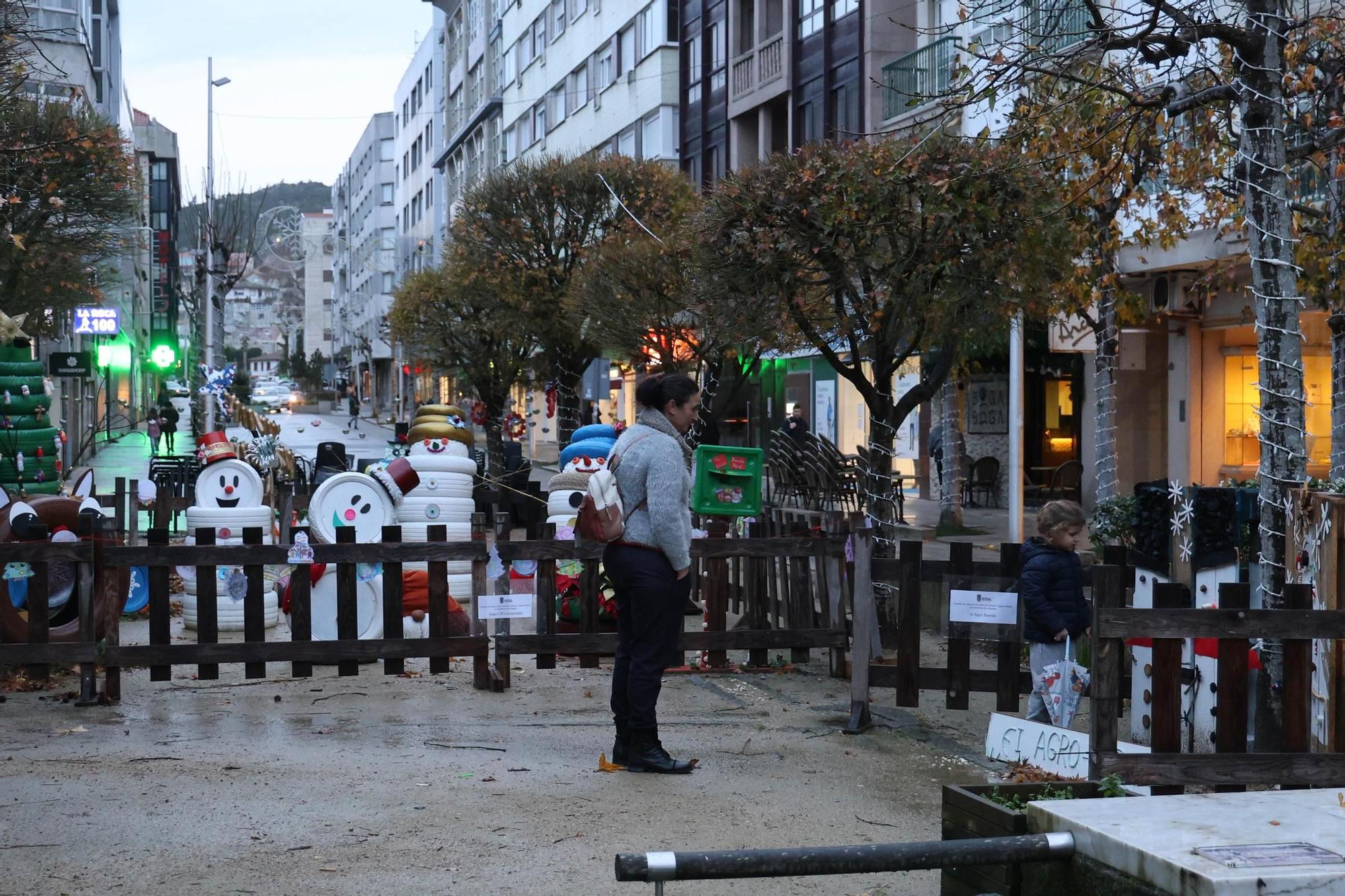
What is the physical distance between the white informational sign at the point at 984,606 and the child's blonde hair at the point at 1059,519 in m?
0.42

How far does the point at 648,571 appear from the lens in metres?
6.83

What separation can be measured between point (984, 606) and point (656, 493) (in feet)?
6.21

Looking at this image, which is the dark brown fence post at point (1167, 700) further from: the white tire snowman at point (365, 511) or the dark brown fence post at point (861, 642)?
the white tire snowman at point (365, 511)

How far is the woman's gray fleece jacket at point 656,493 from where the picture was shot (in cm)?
680

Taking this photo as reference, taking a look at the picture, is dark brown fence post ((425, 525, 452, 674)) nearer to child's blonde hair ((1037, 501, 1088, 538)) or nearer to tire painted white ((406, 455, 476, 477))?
child's blonde hair ((1037, 501, 1088, 538))

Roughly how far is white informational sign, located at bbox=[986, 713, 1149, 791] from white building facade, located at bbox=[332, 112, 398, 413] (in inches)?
3207

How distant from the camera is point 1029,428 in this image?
27.0 m

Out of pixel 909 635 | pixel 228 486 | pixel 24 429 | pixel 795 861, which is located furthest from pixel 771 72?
pixel 795 861

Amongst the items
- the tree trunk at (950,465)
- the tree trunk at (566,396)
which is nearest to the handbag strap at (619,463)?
the tree trunk at (950,465)

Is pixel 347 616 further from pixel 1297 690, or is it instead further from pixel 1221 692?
pixel 1297 690

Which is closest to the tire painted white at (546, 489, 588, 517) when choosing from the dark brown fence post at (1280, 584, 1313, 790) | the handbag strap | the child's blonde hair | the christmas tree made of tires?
the handbag strap

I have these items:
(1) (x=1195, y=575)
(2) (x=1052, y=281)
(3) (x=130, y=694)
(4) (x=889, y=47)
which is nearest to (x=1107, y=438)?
(2) (x=1052, y=281)

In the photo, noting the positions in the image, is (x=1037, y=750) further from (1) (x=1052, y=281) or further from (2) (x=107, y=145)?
(2) (x=107, y=145)

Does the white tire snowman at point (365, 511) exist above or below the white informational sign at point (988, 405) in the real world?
below
